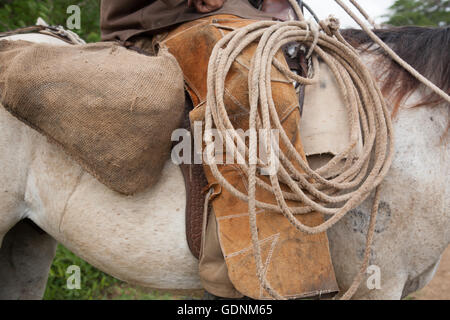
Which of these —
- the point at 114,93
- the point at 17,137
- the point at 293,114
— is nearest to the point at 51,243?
the point at 17,137

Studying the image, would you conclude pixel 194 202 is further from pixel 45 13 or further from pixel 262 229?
pixel 45 13

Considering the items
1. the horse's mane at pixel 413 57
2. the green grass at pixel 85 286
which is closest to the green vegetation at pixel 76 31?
the green grass at pixel 85 286

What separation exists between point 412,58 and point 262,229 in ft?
2.62

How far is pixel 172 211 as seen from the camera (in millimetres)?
1199

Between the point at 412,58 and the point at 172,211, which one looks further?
the point at 412,58

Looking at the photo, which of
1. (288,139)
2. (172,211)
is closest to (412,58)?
(288,139)

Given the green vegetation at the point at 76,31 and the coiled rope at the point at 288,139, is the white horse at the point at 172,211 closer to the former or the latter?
the coiled rope at the point at 288,139

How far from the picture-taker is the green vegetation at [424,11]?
10.2 feet

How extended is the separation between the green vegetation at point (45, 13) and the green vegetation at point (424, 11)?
7.53 ft

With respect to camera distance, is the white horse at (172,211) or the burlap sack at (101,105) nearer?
the burlap sack at (101,105)

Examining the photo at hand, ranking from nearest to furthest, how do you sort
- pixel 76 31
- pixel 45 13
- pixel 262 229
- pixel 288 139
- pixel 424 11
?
1. pixel 288 139
2. pixel 262 229
3. pixel 45 13
4. pixel 76 31
5. pixel 424 11

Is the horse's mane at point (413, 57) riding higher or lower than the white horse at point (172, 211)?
higher

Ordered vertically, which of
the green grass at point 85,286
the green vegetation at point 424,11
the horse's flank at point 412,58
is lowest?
the green grass at point 85,286
